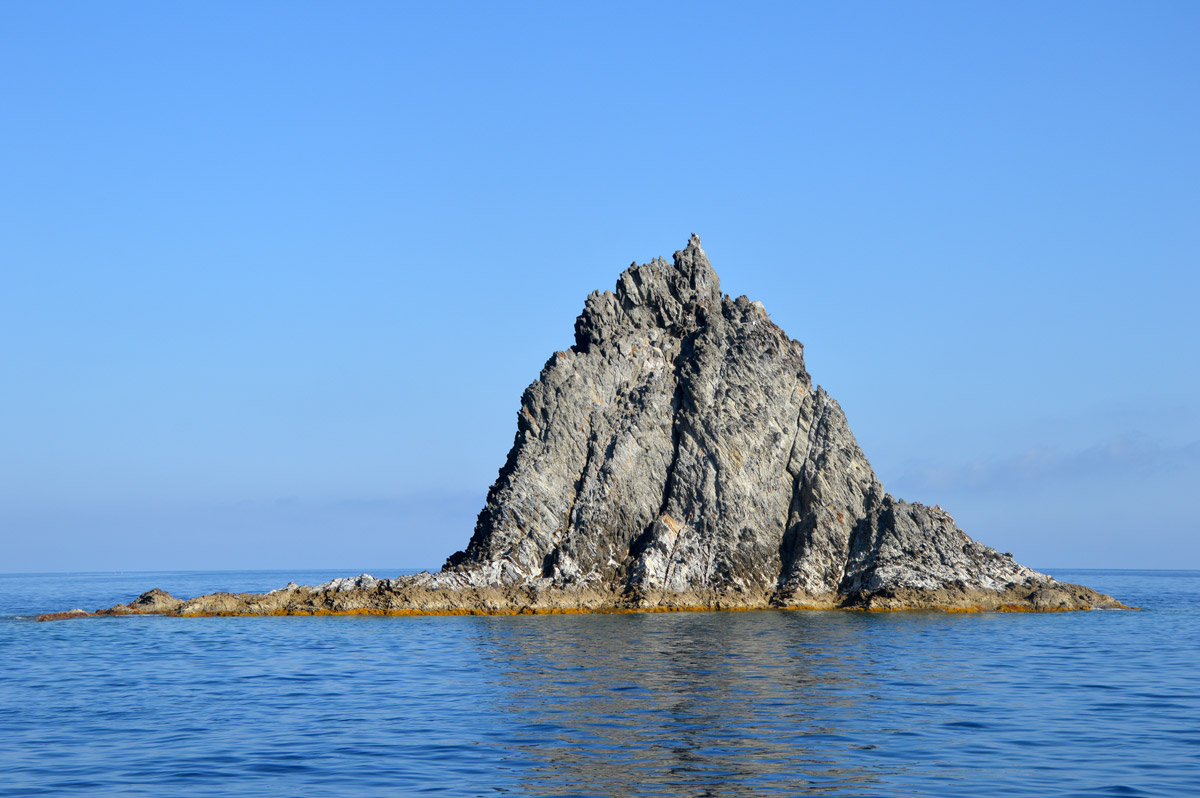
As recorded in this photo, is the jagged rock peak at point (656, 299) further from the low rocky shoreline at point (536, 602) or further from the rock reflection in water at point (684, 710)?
the rock reflection in water at point (684, 710)

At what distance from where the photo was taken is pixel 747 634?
5444 cm

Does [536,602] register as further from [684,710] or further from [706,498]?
[684,710]

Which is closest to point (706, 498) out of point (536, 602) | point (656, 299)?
point (536, 602)

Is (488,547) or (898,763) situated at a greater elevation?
(488,547)

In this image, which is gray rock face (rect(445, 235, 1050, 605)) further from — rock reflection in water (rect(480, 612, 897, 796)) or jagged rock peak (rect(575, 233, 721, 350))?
rock reflection in water (rect(480, 612, 897, 796))

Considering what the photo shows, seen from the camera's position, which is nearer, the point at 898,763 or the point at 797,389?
the point at 898,763

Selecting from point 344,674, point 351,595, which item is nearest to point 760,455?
point 351,595

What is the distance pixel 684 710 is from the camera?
3150cm

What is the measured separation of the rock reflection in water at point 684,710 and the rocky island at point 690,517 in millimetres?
17518

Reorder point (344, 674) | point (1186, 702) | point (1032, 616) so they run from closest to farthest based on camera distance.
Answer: point (1186, 702)
point (344, 674)
point (1032, 616)

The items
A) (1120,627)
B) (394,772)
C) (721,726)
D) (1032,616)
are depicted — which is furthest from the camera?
(1032,616)

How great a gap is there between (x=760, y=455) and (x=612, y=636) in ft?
84.9

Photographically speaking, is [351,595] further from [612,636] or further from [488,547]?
[612,636]

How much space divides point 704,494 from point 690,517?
187 centimetres
